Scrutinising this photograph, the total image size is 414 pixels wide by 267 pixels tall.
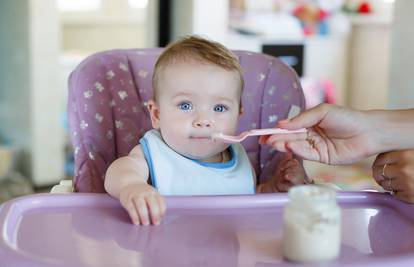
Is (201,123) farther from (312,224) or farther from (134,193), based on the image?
(312,224)

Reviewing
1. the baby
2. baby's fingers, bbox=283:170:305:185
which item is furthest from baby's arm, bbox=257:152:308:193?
the baby

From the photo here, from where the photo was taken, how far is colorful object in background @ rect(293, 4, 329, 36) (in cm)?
367

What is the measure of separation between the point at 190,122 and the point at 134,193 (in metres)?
0.25

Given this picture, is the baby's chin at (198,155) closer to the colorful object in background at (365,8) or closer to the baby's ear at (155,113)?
the baby's ear at (155,113)

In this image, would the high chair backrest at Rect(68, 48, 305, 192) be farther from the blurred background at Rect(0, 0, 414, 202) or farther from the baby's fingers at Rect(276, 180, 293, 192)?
the blurred background at Rect(0, 0, 414, 202)

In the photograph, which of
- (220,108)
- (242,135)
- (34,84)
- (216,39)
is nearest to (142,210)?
(242,135)

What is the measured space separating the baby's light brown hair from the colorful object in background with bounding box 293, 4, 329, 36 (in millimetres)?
2500

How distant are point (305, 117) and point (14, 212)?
50 cm

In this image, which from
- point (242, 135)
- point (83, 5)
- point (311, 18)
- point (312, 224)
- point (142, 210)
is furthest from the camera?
point (83, 5)

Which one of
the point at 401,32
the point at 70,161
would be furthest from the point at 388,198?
the point at 70,161

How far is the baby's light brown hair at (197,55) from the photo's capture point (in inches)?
47.3

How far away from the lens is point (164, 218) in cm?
100

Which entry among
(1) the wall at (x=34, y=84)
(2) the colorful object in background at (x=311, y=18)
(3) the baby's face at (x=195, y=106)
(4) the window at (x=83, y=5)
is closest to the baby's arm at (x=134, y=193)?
(3) the baby's face at (x=195, y=106)

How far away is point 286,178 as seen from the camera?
135 centimetres
